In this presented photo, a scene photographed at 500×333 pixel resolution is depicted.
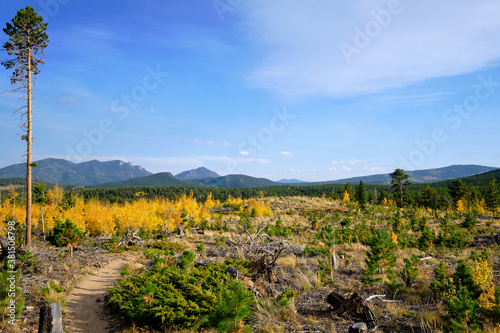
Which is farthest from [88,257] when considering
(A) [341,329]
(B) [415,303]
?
(B) [415,303]

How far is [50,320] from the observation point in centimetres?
597

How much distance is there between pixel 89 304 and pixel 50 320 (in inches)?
120

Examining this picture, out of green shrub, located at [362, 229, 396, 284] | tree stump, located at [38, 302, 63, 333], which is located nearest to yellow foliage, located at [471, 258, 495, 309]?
green shrub, located at [362, 229, 396, 284]

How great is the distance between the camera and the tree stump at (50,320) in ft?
A: 19.4

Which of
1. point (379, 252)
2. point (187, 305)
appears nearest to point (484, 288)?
point (379, 252)

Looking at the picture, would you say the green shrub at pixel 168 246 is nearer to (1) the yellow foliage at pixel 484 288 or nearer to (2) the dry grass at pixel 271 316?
(2) the dry grass at pixel 271 316

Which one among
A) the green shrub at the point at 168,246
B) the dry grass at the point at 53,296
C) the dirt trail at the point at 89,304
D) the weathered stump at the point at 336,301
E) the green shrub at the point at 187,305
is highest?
the green shrub at the point at 187,305

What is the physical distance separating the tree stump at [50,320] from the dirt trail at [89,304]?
1.03 meters

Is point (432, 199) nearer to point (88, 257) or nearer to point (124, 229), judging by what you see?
point (124, 229)

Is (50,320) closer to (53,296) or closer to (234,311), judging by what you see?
(53,296)

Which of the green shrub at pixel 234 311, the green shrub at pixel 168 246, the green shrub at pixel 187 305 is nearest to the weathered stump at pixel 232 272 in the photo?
the green shrub at pixel 187 305

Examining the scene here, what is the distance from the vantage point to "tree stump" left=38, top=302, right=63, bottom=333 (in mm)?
5914

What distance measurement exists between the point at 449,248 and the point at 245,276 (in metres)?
14.4

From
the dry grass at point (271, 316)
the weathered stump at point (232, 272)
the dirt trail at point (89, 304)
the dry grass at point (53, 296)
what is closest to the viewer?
the dry grass at point (271, 316)
